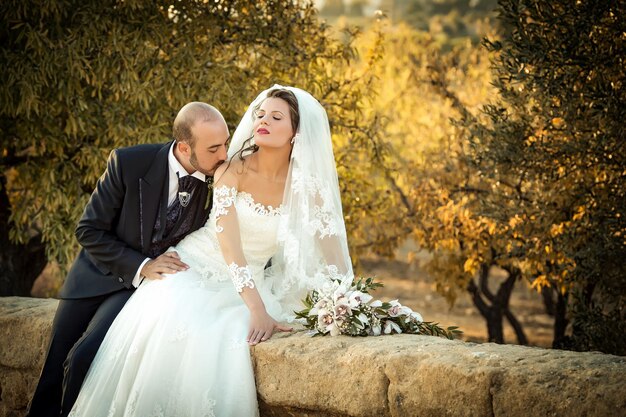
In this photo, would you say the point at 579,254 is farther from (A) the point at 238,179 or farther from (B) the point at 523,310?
(B) the point at 523,310

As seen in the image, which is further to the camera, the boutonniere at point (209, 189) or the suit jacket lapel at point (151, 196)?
the boutonniere at point (209, 189)

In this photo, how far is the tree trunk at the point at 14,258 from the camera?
24.4 ft

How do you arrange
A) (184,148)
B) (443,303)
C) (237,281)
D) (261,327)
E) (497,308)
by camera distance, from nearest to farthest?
(261,327) → (237,281) → (184,148) → (497,308) → (443,303)

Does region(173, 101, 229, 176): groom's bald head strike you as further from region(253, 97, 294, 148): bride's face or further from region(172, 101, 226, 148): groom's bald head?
region(253, 97, 294, 148): bride's face

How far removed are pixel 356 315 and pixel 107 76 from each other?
4253 mm

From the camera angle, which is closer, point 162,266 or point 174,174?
point 162,266

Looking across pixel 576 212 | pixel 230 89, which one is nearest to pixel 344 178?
pixel 230 89

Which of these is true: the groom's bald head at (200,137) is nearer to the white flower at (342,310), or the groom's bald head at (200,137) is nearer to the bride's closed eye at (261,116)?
the bride's closed eye at (261,116)

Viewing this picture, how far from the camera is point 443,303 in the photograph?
1443cm

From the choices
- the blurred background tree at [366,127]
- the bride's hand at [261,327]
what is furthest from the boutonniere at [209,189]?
the blurred background tree at [366,127]

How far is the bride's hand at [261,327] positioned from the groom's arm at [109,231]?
2.36 feet

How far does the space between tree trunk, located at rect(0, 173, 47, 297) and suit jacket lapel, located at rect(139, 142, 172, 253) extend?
4.13 meters

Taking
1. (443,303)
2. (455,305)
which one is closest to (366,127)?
(455,305)

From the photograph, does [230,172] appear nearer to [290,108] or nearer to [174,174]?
[174,174]
